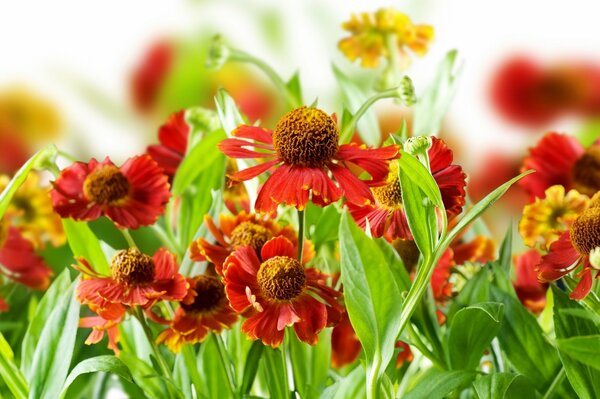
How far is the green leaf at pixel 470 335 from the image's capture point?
47 cm

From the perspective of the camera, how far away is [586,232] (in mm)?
428

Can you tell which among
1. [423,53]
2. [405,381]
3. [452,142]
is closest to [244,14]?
[452,142]

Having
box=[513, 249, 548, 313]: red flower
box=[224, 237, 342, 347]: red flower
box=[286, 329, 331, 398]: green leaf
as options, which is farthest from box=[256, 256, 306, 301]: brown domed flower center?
box=[513, 249, 548, 313]: red flower

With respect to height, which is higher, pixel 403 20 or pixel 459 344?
pixel 403 20

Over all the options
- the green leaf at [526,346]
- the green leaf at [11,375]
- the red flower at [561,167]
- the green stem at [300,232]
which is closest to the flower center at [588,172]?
the red flower at [561,167]

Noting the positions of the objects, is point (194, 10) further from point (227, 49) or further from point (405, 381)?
point (405, 381)

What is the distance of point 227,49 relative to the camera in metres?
0.57

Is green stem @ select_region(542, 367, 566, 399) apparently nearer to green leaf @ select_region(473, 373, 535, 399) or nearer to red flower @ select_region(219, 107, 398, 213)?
green leaf @ select_region(473, 373, 535, 399)

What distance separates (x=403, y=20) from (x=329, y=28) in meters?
0.41

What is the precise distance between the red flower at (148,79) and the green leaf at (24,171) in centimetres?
48

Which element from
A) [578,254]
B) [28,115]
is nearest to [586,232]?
[578,254]

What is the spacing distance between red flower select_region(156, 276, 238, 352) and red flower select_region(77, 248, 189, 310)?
13 millimetres

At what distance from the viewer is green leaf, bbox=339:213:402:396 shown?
1.32 ft

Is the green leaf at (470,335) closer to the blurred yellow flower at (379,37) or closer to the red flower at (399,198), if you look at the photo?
the red flower at (399,198)
